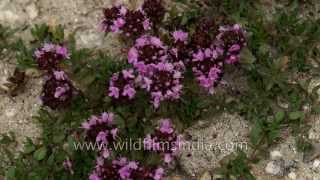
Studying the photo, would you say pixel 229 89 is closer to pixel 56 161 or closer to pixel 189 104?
pixel 189 104

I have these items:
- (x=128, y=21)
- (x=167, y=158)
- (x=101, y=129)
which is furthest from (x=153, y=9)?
(x=167, y=158)

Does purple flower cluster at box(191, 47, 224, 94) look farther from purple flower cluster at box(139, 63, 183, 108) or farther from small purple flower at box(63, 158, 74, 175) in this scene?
small purple flower at box(63, 158, 74, 175)

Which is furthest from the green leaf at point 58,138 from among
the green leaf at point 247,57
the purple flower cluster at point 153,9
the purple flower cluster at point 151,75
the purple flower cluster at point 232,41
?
the green leaf at point 247,57

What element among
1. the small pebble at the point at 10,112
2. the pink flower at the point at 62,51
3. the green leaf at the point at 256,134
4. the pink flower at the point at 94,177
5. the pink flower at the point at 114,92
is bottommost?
the pink flower at the point at 94,177

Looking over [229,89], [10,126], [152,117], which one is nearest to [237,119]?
[229,89]

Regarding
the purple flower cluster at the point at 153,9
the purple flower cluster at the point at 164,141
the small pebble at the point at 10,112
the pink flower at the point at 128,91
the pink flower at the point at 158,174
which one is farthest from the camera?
the small pebble at the point at 10,112

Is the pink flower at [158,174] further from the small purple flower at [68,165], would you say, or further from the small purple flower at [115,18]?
the small purple flower at [115,18]

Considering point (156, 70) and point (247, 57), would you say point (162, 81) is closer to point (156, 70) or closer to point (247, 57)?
point (156, 70)

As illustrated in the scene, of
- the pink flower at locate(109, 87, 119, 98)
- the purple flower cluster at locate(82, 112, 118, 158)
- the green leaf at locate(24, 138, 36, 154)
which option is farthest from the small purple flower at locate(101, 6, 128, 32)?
the green leaf at locate(24, 138, 36, 154)
